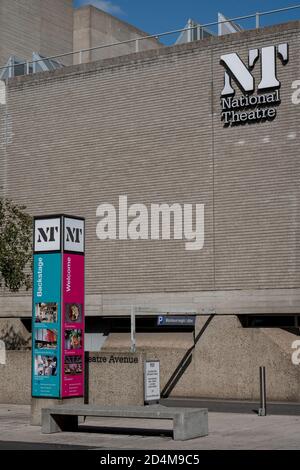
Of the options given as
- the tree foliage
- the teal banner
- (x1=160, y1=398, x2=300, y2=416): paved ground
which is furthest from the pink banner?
the tree foliage

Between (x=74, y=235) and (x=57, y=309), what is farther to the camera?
(x=74, y=235)

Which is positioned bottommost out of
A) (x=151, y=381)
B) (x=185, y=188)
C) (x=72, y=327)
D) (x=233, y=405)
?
(x=233, y=405)

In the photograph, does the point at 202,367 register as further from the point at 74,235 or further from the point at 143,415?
the point at 143,415

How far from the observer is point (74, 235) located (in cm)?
1817

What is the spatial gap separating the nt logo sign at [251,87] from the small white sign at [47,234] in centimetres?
1037

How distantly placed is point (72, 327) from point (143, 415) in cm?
359

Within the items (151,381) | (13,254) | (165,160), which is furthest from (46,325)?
(165,160)

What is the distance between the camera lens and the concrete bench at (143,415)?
1479 cm

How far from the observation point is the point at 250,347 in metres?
24.9

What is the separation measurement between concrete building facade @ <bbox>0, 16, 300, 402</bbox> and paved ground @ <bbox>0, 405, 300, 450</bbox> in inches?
244

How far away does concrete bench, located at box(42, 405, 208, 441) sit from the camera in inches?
582

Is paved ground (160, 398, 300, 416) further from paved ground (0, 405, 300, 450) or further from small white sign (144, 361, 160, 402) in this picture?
small white sign (144, 361, 160, 402)

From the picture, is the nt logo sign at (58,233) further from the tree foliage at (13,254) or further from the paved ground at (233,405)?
the tree foliage at (13,254)

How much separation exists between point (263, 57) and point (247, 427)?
43.7ft
